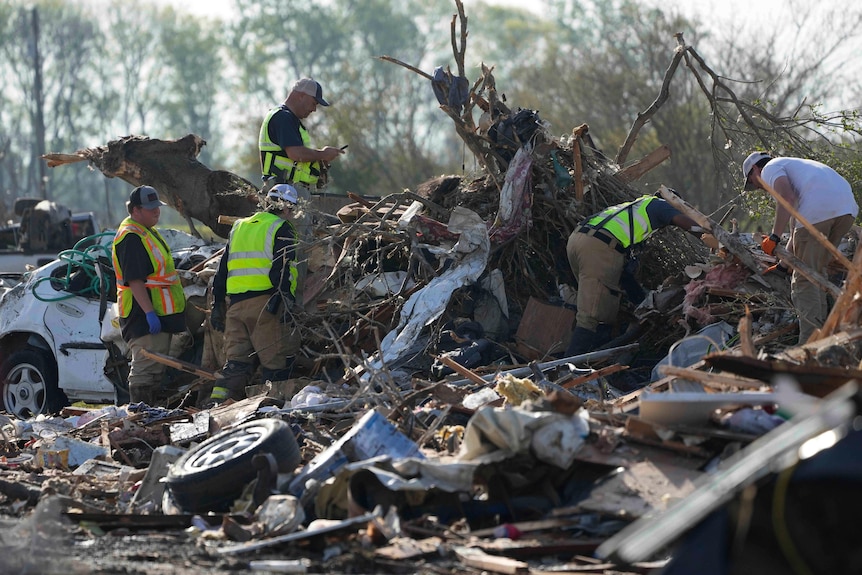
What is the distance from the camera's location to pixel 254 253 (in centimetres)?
876

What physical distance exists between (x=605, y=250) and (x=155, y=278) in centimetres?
367

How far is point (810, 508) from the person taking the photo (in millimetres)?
3336

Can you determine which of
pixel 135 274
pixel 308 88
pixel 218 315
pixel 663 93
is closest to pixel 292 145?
pixel 308 88

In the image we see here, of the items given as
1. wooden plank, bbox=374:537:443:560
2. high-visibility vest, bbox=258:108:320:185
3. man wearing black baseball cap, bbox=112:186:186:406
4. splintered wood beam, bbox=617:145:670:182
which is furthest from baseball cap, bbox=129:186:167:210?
wooden plank, bbox=374:537:443:560

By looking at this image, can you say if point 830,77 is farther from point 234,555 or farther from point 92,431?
point 234,555

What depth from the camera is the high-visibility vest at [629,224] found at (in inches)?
340

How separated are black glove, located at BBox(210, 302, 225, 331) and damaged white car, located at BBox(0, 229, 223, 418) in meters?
0.64

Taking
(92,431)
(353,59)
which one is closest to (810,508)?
(92,431)

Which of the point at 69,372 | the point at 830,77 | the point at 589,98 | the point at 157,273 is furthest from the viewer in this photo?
the point at 589,98

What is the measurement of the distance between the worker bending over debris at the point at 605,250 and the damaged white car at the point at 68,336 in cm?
342

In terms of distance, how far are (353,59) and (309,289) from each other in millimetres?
51460

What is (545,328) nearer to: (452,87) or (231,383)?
(452,87)

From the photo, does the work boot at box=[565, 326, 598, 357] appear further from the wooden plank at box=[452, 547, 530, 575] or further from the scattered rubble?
the wooden plank at box=[452, 547, 530, 575]

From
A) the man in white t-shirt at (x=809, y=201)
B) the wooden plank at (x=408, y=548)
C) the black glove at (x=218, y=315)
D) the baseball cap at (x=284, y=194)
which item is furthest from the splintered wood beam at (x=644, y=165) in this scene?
the wooden plank at (x=408, y=548)
